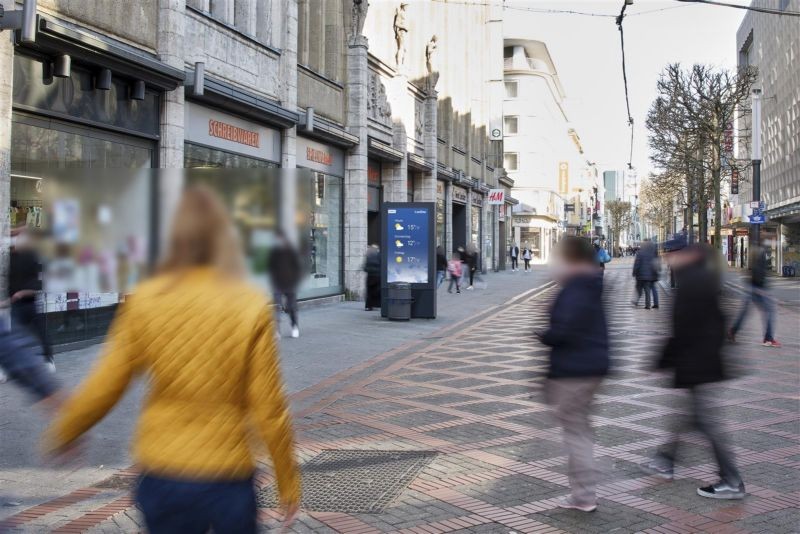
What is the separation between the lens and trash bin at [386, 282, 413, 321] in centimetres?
1652

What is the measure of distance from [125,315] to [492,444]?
4.69 meters

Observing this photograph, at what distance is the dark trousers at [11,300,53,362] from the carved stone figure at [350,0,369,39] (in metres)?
14.3

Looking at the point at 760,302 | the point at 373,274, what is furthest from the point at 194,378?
the point at 373,274

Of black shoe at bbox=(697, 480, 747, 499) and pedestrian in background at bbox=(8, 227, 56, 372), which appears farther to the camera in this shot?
pedestrian in background at bbox=(8, 227, 56, 372)

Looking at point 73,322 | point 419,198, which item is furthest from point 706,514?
point 419,198

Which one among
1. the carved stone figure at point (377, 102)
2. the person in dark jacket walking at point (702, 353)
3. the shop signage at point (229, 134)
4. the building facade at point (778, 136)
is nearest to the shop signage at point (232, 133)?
the shop signage at point (229, 134)

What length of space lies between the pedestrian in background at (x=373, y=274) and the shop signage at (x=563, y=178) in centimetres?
6703

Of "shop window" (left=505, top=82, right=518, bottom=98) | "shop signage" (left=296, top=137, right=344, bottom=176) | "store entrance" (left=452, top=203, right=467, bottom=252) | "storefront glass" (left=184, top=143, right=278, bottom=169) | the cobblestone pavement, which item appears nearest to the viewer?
the cobblestone pavement

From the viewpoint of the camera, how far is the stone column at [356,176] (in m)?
20.9

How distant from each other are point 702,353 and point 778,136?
5125cm

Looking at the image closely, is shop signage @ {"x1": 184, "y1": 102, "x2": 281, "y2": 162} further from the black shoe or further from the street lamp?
the street lamp

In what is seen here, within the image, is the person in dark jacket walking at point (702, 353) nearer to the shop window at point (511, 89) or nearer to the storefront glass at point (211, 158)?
the storefront glass at point (211, 158)

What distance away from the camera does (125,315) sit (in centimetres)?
232

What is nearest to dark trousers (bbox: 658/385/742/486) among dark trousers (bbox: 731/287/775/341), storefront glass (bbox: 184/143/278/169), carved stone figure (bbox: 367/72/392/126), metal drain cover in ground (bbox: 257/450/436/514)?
metal drain cover in ground (bbox: 257/450/436/514)
